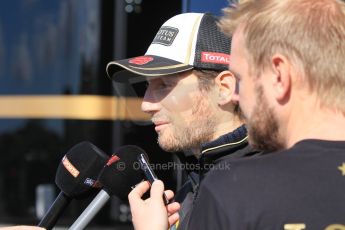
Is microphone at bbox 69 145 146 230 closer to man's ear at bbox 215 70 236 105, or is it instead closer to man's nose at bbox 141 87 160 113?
man's nose at bbox 141 87 160 113

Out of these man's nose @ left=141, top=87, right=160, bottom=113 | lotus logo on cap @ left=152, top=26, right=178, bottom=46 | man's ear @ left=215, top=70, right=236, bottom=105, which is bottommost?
man's nose @ left=141, top=87, right=160, bottom=113

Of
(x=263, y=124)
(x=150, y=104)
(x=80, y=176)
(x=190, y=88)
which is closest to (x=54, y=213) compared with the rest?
(x=80, y=176)

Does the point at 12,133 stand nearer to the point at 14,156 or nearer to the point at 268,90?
the point at 14,156

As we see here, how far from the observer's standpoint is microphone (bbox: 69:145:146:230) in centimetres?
178

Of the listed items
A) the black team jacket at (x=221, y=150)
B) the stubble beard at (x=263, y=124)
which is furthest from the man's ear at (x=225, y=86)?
the stubble beard at (x=263, y=124)

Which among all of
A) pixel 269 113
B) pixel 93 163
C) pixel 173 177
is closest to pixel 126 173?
pixel 93 163

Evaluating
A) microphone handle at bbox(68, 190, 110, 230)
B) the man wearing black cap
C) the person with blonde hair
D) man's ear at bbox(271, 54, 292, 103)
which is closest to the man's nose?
the man wearing black cap

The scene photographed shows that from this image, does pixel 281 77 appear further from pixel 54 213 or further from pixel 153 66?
pixel 54 213

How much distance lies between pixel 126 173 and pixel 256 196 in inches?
30.0

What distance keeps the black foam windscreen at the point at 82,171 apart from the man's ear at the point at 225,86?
1.24 ft

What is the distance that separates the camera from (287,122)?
3.96 ft

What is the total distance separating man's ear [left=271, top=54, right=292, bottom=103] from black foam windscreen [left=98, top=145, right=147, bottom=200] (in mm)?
704

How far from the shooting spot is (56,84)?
446cm

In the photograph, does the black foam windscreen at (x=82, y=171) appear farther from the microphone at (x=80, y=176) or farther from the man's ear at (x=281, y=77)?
the man's ear at (x=281, y=77)
